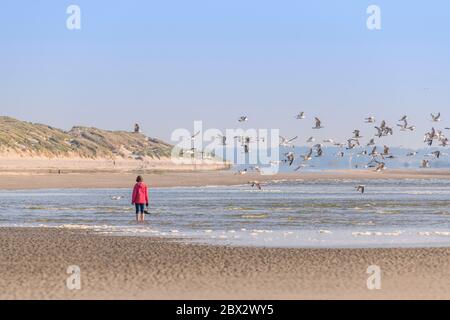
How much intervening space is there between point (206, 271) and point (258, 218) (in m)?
17.5

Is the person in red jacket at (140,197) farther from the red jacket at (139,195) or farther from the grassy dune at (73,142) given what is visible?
A: the grassy dune at (73,142)

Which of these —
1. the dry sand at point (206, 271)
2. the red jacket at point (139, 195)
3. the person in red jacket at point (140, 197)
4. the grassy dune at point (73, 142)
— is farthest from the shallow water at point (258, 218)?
the grassy dune at point (73, 142)

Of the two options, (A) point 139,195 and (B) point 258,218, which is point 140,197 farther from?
(B) point 258,218

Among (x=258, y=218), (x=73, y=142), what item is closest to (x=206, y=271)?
(x=258, y=218)

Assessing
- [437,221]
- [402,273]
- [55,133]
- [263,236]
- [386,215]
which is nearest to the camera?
[402,273]

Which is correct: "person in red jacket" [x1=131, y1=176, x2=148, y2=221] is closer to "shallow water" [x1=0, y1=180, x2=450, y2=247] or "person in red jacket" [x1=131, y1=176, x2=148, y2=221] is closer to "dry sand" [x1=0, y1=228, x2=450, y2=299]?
"shallow water" [x1=0, y1=180, x2=450, y2=247]

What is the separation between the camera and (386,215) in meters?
41.0

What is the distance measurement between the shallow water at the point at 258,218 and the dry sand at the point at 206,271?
302 cm

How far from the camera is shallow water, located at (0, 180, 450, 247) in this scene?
30219 mm

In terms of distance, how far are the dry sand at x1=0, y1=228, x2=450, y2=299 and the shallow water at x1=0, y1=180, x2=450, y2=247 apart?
3021 millimetres

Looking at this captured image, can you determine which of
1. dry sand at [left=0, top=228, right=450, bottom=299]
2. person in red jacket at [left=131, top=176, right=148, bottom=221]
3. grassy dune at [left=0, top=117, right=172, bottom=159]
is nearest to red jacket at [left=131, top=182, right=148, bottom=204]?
person in red jacket at [left=131, top=176, right=148, bottom=221]
